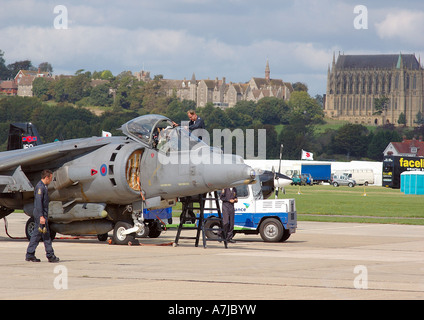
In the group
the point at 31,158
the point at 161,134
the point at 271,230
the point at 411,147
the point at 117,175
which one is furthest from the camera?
the point at 411,147

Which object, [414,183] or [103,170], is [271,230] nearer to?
[103,170]

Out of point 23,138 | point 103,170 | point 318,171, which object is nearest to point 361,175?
point 318,171

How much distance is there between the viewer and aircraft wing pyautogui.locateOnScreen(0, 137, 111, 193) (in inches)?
847

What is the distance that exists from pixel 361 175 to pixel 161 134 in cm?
10034

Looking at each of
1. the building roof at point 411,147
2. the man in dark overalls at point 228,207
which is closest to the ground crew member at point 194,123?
the man in dark overalls at point 228,207

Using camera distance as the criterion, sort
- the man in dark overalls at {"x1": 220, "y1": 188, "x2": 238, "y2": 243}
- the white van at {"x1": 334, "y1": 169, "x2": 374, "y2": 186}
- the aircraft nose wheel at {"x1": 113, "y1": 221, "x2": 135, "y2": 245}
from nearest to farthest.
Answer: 1. the aircraft nose wheel at {"x1": 113, "y1": 221, "x2": 135, "y2": 245}
2. the man in dark overalls at {"x1": 220, "y1": 188, "x2": 238, "y2": 243}
3. the white van at {"x1": 334, "y1": 169, "x2": 374, "y2": 186}

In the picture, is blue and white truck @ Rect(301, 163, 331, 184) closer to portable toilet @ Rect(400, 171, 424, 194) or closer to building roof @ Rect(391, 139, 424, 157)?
portable toilet @ Rect(400, 171, 424, 194)

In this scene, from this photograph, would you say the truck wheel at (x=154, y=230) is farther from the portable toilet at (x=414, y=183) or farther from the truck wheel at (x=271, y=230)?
the portable toilet at (x=414, y=183)

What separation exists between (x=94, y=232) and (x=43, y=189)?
5.42 metres

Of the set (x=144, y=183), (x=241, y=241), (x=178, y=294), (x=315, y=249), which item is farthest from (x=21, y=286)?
(x=241, y=241)

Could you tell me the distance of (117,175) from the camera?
827 inches

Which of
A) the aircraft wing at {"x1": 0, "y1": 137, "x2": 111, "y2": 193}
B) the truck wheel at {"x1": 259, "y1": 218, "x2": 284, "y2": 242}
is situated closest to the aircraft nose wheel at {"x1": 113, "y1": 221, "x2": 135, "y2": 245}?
the aircraft wing at {"x1": 0, "y1": 137, "x2": 111, "y2": 193}

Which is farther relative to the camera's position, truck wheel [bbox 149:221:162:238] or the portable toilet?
the portable toilet
